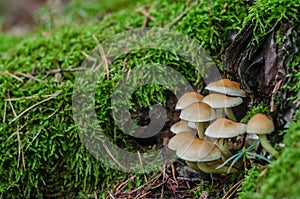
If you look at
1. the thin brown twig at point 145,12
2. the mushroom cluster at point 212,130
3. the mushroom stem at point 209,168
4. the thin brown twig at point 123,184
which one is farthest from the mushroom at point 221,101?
the thin brown twig at point 145,12

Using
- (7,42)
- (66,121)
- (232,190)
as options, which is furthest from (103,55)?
(7,42)

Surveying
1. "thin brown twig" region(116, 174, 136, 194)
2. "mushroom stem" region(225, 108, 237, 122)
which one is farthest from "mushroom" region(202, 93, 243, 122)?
"thin brown twig" region(116, 174, 136, 194)

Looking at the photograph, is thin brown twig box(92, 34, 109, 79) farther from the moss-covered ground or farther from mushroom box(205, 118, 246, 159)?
mushroom box(205, 118, 246, 159)

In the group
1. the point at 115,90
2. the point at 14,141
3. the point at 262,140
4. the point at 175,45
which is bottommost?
Answer: the point at 262,140

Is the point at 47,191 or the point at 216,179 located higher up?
the point at 47,191

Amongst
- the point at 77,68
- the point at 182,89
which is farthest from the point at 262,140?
the point at 77,68

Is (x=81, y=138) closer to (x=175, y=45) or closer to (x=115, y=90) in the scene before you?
(x=115, y=90)

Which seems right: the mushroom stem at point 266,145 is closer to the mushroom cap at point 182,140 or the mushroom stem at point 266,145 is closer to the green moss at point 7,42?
the mushroom cap at point 182,140
